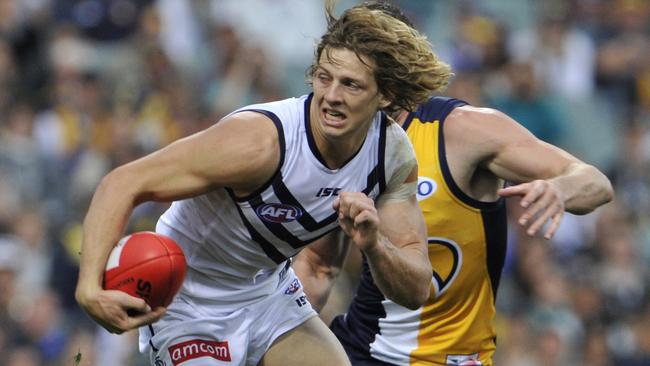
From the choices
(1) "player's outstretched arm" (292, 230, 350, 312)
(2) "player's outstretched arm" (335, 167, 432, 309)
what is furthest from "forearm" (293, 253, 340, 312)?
(2) "player's outstretched arm" (335, 167, 432, 309)

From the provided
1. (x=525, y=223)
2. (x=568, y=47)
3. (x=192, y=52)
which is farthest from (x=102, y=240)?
(x=568, y=47)

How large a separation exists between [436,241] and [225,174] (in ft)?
4.74

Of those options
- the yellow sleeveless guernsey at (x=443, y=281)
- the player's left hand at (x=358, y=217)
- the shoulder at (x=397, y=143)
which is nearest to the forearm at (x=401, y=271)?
the player's left hand at (x=358, y=217)

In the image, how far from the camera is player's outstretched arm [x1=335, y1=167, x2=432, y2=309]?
4.71 meters

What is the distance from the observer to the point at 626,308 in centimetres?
1088

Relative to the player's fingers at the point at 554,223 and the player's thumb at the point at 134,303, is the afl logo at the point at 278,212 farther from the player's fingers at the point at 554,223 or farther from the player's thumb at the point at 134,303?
the player's fingers at the point at 554,223

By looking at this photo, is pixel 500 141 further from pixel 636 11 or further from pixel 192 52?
pixel 636 11

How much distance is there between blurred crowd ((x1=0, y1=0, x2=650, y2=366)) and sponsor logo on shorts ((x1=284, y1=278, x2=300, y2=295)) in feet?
10.00

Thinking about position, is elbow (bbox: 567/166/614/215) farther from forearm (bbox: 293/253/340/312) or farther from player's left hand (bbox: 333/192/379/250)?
forearm (bbox: 293/253/340/312)

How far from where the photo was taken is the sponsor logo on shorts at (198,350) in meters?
5.27

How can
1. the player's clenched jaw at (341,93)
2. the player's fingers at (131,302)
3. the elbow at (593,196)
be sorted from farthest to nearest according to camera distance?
the elbow at (593,196), the player's clenched jaw at (341,93), the player's fingers at (131,302)

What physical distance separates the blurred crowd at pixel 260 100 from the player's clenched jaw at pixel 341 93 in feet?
12.7

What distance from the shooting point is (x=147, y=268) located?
15.4 feet

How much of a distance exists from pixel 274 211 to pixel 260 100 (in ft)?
23.0
